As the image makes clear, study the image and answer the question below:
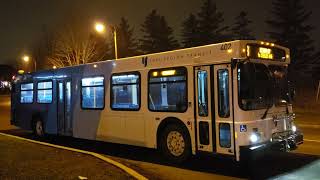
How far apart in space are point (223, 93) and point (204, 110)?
2.45 ft

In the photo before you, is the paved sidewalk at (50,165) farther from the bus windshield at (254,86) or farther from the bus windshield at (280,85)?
the bus windshield at (280,85)

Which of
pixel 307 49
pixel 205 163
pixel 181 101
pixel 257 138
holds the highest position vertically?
pixel 307 49

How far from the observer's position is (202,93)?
10750mm

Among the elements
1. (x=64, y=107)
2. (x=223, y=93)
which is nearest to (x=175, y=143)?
(x=223, y=93)

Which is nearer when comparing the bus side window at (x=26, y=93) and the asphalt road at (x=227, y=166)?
the asphalt road at (x=227, y=166)

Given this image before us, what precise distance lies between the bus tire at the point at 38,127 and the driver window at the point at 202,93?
9.70 metres

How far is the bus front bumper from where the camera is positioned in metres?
9.66

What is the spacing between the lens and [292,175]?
9.52 meters

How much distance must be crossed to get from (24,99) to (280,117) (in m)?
13.2

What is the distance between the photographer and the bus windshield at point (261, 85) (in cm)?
995

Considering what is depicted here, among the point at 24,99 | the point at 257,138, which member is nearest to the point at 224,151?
the point at 257,138

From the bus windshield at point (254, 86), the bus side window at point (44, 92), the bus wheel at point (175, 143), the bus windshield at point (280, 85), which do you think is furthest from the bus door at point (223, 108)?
the bus side window at point (44, 92)

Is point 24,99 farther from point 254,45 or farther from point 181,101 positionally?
point 254,45

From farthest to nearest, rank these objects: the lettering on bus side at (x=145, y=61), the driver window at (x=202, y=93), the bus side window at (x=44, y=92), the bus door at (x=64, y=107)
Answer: the bus side window at (x=44, y=92), the bus door at (x=64, y=107), the lettering on bus side at (x=145, y=61), the driver window at (x=202, y=93)
